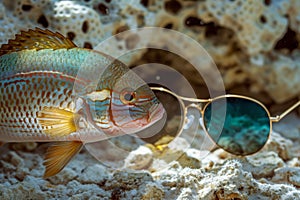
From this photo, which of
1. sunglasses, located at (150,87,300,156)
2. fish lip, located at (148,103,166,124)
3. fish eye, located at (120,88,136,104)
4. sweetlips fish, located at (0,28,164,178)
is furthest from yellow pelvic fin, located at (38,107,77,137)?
sunglasses, located at (150,87,300,156)

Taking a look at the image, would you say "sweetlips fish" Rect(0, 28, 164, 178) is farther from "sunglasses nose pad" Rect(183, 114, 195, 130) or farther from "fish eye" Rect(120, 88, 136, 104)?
"sunglasses nose pad" Rect(183, 114, 195, 130)

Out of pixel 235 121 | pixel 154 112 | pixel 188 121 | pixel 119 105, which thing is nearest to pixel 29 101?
pixel 119 105

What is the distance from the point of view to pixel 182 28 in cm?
312

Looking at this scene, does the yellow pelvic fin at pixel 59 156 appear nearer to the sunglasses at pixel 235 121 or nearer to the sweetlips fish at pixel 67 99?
the sweetlips fish at pixel 67 99

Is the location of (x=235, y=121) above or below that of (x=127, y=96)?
below

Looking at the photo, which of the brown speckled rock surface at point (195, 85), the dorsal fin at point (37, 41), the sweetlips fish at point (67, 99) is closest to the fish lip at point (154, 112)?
the sweetlips fish at point (67, 99)

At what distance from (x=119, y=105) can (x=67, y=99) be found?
0.27m

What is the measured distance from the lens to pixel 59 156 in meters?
2.02

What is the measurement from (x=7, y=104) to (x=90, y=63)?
484 mm

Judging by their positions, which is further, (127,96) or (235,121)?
(235,121)

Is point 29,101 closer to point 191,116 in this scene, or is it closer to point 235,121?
point 191,116

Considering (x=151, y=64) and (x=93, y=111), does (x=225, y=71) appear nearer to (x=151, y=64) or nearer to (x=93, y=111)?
(x=151, y=64)

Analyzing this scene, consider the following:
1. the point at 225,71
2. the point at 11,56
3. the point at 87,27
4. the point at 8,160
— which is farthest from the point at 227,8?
the point at 8,160

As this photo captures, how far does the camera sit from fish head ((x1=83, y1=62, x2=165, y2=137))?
1959mm
